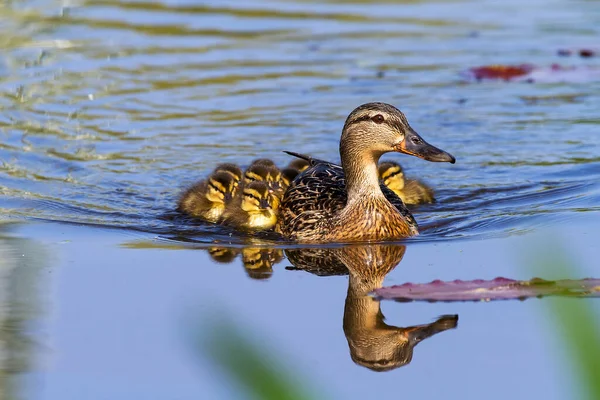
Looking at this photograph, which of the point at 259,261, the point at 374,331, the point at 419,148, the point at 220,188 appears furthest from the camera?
the point at 220,188

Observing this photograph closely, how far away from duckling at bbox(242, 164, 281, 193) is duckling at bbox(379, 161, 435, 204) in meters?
0.84

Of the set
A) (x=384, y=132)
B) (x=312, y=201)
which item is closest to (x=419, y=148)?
(x=384, y=132)

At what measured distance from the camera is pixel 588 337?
5.79ft

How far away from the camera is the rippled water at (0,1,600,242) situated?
325 inches

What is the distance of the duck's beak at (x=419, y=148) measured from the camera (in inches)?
259

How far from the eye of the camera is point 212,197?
7.93 meters

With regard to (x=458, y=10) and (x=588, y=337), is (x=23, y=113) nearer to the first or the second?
(x=458, y=10)

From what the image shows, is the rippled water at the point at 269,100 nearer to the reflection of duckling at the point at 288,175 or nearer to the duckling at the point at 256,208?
the duckling at the point at 256,208

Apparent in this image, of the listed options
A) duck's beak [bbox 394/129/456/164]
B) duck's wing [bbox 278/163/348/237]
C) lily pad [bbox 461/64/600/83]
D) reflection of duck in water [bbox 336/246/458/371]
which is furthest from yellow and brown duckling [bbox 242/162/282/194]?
lily pad [bbox 461/64/600/83]

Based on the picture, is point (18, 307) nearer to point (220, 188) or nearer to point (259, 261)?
point (259, 261)

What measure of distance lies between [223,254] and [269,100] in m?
4.28

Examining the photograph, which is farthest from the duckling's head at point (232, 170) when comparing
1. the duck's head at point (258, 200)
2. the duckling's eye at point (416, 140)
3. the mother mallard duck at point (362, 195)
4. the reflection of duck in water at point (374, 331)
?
the reflection of duck in water at point (374, 331)

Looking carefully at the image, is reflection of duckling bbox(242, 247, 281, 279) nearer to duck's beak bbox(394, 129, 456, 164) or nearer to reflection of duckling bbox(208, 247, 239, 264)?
reflection of duckling bbox(208, 247, 239, 264)

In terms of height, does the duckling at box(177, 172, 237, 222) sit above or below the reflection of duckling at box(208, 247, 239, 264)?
above
